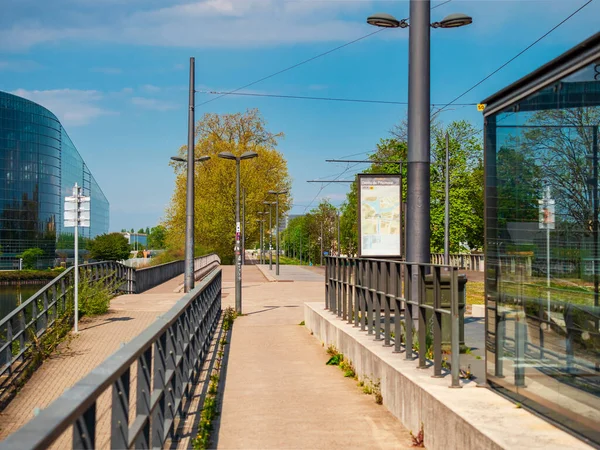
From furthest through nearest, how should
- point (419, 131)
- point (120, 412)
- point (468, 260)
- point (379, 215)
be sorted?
1. point (468, 260)
2. point (379, 215)
3. point (419, 131)
4. point (120, 412)

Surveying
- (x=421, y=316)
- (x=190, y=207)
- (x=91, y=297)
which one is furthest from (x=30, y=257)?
(x=421, y=316)

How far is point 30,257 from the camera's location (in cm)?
9456

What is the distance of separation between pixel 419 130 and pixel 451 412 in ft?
15.2

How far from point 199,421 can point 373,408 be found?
5.93ft

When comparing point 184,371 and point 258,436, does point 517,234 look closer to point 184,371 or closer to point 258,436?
point 258,436

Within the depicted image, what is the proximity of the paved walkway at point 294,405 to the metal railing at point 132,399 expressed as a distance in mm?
575

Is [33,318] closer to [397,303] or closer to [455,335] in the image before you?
[397,303]

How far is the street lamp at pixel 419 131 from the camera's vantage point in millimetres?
9469

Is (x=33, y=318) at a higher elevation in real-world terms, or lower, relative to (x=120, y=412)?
lower

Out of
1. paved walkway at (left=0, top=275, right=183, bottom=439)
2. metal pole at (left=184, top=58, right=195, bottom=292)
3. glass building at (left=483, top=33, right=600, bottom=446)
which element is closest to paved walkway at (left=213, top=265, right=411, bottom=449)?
glass building at (left=483, top=33, right=600, bottom=446)

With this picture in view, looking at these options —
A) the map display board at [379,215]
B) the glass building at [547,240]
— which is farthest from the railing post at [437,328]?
the map display board at [379,215]

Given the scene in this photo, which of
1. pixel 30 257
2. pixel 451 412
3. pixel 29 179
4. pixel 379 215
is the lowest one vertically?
pixel 30 257

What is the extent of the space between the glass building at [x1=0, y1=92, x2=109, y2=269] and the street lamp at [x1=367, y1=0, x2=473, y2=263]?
298 feet

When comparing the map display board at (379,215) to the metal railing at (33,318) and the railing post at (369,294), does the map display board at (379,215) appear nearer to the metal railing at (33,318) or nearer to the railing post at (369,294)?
the railing post at (369,294)
